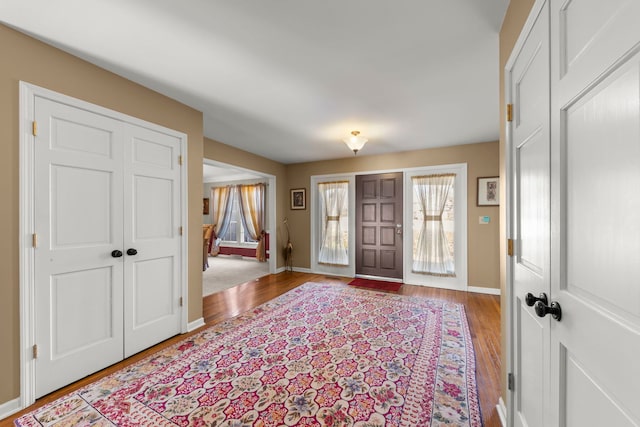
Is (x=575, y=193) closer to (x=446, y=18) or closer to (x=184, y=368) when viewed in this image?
(x=446, y=18)

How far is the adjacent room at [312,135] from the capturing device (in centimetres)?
75

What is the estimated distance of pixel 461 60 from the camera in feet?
6.66

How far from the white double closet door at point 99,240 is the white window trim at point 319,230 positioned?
3.22 metres

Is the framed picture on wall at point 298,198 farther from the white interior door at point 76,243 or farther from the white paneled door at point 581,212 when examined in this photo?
the white paneled door at point 581,212

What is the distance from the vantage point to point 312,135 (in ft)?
12.5

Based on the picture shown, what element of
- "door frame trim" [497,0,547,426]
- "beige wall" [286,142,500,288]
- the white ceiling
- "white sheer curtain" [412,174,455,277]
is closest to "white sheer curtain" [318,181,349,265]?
"beige wall" [286,142,500,288]

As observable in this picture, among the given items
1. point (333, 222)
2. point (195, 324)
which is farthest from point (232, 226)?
point (195, 324)

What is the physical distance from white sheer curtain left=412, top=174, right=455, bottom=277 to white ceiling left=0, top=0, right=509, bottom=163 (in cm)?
144

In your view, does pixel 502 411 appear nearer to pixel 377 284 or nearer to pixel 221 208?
pixel 377 284

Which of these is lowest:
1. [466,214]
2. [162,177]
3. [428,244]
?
[428,244]

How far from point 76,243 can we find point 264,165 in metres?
3.60

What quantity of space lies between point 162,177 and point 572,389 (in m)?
3.16

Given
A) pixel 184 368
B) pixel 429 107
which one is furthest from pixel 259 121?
pixel 184 368

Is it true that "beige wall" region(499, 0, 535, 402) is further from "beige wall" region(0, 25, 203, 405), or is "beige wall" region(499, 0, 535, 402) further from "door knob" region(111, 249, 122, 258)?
"door knob" region(111, 249, 122, 258)
